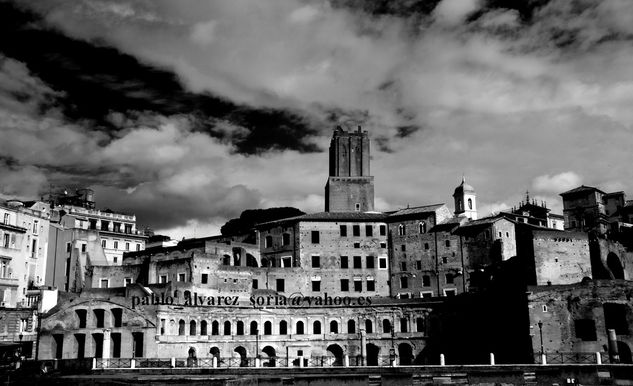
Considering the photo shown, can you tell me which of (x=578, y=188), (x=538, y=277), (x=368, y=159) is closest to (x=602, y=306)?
(x=538, y=277)

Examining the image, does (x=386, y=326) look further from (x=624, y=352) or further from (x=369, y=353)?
(x=624, y=352)

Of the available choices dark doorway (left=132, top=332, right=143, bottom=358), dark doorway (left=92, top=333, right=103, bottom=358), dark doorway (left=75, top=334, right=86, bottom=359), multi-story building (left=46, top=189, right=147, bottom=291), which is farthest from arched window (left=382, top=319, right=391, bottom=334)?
multi-story building (left=46, top=189, right=147, bottom=291)

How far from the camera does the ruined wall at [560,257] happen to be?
5384 cm

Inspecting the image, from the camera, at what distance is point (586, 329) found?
4950 cm

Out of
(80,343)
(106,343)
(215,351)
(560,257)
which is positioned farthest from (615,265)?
(80,343)

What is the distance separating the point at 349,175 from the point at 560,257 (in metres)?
29.0

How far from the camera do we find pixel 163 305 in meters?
54.2

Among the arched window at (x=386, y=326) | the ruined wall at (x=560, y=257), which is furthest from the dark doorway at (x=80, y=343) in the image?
the ruined wall at (x=560, y=257)

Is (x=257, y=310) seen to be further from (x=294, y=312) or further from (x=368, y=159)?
(x=368, y=159)

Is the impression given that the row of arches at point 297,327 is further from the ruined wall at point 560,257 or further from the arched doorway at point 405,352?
the ruined wall at point 560,257

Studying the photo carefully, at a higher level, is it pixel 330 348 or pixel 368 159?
pixel 368 159

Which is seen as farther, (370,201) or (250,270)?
(370,201)

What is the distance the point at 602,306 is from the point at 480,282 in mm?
14249

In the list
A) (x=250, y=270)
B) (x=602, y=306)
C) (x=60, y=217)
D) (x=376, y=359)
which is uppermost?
(x=60, y=217)
